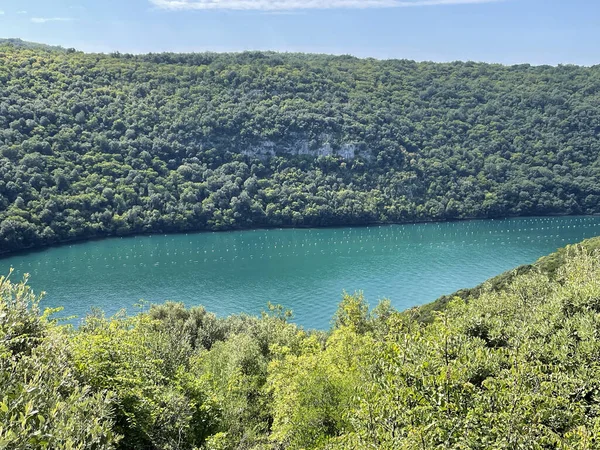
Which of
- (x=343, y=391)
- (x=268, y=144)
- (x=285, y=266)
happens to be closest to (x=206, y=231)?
(x=285, y=266)

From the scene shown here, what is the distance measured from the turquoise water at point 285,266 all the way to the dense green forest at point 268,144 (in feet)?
32.8

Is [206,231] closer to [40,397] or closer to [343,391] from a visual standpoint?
[343,391]

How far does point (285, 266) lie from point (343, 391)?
215 ft

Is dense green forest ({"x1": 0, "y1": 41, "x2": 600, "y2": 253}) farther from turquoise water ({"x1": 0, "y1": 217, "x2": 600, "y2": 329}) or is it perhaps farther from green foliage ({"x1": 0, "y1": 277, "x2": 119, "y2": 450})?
green foliage ({"x1": 0, "y1": 277, "x2": 119, "y2": 450})

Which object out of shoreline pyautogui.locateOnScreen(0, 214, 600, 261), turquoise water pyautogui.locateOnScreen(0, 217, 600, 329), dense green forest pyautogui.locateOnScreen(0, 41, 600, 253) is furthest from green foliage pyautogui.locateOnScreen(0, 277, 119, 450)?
dense green forest pyautogui.locateOnScreen(0, 41, 600, 253)

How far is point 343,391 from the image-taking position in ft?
47.7

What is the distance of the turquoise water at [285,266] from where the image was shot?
63.5 meters

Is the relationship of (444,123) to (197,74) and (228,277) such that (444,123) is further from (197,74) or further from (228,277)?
(228,277)

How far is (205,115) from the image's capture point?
135 metres

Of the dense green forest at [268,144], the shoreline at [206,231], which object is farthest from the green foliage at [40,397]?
the dense green forest at [268,144]

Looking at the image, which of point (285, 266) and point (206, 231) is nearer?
point (285, 266)

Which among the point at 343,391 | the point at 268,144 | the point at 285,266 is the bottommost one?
the point at 285,266

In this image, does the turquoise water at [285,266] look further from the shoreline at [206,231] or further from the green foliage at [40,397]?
the green foliage at [40,397]

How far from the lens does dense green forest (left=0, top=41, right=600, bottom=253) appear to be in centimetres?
10156
